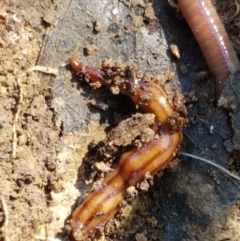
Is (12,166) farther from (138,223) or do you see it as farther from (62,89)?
(138,223)

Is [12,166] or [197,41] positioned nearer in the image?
[12,166]

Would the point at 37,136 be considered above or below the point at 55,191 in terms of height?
above

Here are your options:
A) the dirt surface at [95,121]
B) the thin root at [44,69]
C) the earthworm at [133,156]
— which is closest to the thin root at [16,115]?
the dirt surface at [95,121]

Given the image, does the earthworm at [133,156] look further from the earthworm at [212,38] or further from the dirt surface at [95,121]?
the earthworm at [212,38]

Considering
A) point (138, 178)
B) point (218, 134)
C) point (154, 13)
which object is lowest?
point (138, 178)

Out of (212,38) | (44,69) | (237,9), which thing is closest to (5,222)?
(44,69)

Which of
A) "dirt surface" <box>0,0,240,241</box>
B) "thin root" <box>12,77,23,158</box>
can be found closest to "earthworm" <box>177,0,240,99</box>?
"dirt surface" <box>0,0,240,241</box>

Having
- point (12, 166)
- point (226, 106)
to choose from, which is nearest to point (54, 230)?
point (12, 166)
